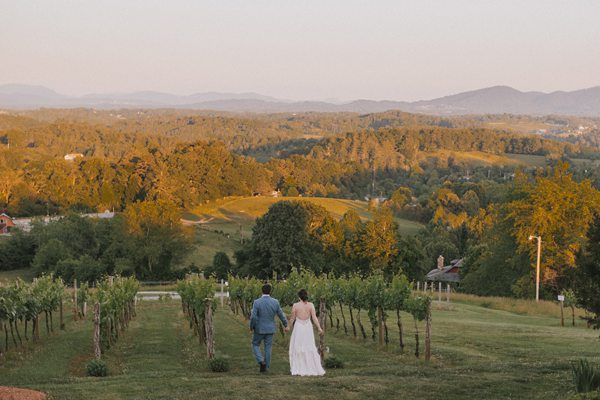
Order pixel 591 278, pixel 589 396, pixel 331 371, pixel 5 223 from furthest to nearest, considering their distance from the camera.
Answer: pixel 5 223
pixel 331 371
pixel 591 278
pixel 589 396

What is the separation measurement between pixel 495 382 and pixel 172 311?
92.5 feet

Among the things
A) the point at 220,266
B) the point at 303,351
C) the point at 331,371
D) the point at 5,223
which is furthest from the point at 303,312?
the point at 5,223

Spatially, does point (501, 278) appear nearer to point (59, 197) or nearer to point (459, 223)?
point (459, 223)

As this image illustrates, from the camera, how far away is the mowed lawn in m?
13.8

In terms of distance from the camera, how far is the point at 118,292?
26.6m

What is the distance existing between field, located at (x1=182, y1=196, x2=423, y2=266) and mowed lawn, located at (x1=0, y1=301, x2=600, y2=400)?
51.8 meters

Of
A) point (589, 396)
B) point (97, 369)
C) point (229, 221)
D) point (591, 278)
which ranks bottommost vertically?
point (229, 221)

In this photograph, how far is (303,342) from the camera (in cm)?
1594

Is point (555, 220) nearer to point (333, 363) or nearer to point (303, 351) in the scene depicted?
point (333, 363)

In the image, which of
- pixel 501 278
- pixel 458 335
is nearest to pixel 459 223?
pixel 501 278

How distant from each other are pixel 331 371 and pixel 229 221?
9165 cm

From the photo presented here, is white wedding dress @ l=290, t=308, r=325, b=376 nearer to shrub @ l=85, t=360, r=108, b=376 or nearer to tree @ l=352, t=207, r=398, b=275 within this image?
shrub @ l=85, t=360, r=108, b=376

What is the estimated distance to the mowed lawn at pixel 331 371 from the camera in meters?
13.8

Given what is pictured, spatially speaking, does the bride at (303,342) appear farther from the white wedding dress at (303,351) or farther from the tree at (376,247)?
the tree at (376,247)
